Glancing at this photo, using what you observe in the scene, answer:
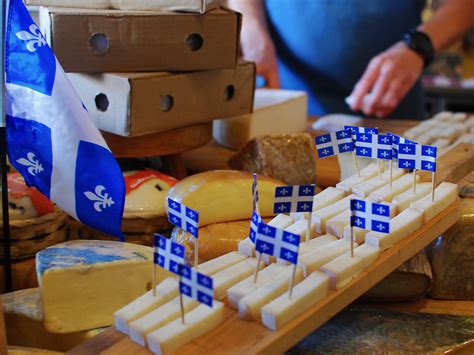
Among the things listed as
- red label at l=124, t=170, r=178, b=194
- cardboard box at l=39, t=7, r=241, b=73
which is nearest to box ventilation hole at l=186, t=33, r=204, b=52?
cardboard box at l=39, t=7, r=241, b=73

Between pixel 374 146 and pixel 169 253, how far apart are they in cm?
61

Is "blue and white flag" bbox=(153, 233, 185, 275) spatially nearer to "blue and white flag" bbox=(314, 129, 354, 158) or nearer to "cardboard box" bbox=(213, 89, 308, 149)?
"blue and white flag" bbox=(314, 129, 354, 158)

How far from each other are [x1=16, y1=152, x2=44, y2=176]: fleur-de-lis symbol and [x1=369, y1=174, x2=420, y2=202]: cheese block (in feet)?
2.26

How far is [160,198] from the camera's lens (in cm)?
172

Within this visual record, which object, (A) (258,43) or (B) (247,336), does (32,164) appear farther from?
(A) (258,43)

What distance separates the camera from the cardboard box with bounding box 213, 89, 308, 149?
7.78 ft

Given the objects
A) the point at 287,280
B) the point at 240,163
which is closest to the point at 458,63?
the point at 240,163

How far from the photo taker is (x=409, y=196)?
153 cm

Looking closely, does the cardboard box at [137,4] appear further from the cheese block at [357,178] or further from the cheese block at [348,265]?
the cheese block at [348,265]

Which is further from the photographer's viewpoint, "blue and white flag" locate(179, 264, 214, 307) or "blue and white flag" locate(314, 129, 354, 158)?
"blue and white flag" locate(314, 129, 354, 158)

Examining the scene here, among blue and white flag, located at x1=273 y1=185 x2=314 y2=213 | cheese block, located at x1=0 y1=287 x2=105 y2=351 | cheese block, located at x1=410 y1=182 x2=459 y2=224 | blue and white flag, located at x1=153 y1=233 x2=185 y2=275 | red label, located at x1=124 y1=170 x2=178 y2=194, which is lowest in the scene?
cheese block, located at x1=0 y1=287 x2=105 y2=351

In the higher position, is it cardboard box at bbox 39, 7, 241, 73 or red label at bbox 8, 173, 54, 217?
cardboard box at bbox 39, 7, 241, 73

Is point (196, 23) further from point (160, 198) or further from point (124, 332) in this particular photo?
point (124, 332)

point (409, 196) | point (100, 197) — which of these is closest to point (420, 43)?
point (409, 196)
